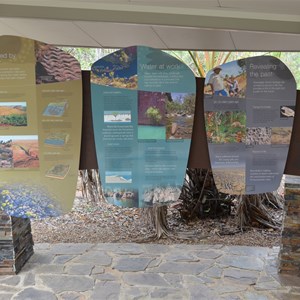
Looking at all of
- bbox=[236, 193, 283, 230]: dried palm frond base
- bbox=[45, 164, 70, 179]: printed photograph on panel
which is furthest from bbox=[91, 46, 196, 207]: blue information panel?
bbox=[236, 193, 283, 230]: dried palm frond base

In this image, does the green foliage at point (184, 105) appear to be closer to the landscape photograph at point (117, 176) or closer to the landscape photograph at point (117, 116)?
the landscape photograph at point (117, 116)

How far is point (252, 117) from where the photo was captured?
2.24m

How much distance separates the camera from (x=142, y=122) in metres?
2.27

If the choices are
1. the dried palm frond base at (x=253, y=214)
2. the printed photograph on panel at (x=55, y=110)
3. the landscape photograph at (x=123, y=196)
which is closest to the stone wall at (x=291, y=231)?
the dried palm frond base at (x=253, y=214)

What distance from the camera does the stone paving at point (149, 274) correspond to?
125 inches

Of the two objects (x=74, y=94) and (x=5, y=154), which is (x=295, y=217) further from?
(x=5, y=154)

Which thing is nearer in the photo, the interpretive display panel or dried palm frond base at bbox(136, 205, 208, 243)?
the interpretive display panel

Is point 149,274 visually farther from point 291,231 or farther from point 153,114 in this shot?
point 153,114

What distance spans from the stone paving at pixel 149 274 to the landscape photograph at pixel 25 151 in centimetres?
148

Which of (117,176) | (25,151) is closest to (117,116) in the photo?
(117,176)

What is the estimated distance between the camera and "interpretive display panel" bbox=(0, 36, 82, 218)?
221 cm

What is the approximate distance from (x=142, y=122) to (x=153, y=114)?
0.09m

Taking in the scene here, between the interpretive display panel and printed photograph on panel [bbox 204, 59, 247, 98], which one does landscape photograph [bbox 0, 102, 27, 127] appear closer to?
the interpretive display panel

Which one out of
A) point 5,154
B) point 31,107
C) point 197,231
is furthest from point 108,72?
point 197,231
